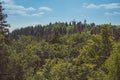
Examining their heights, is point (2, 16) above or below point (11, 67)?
above

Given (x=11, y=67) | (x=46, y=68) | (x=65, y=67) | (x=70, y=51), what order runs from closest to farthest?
(x=11, y=67), (x=65, y=67), (x=46, y=68), (x=70, y=51)

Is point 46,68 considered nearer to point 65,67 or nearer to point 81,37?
point 65,67

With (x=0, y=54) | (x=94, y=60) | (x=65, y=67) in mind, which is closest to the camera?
(x=0, y=54)

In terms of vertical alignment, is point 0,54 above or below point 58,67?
above

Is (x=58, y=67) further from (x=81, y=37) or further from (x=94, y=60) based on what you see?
(x=81, y=37)

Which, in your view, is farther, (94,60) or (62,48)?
(62,48)

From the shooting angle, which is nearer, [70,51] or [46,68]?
[46,68]

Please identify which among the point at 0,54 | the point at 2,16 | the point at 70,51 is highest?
the point at 2,16

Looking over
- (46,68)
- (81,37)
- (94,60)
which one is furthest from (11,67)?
(81,37)

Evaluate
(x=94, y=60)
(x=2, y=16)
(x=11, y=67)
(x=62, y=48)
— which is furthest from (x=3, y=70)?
(x=62, y=48)
